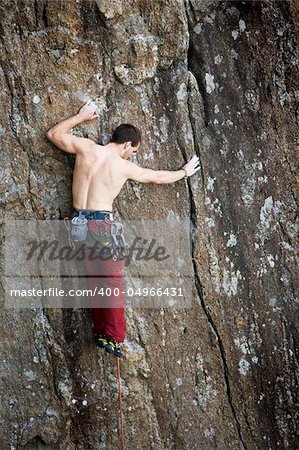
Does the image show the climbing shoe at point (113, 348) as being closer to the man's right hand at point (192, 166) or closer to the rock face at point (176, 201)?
Result: the rock face at point (176, 201)

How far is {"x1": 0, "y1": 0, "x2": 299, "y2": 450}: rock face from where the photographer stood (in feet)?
20.0

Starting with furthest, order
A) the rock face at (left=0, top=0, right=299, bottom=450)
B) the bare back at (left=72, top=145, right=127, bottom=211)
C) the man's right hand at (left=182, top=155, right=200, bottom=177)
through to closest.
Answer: the man's right hand at (left=182, top=155, right=200, bottom=177) < the rock face at (left=0, top=0, right=299, bottom=450) < the bare back at (left=72, top=145, right=127, bottom=211)

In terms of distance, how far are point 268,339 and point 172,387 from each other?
3.22 ft

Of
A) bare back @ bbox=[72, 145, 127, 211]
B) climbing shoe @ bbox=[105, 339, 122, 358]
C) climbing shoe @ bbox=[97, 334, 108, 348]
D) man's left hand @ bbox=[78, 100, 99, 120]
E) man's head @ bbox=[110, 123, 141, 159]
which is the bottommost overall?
climbing shoe @ bbox=[105, 339, 122, 358]

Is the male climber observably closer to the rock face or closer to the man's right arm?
the man's right arm

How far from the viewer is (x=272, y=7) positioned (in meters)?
6.41

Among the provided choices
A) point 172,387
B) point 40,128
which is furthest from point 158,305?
point 40,128

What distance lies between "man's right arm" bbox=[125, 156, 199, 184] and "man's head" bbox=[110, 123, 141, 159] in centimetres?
12

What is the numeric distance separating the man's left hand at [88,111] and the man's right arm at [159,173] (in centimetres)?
52

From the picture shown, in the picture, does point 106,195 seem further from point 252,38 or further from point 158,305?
point 252,38

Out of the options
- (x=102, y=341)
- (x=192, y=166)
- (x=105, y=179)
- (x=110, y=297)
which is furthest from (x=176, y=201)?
(x=102, y=341)

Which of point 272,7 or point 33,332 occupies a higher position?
point 272,7

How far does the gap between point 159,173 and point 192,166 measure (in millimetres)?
342

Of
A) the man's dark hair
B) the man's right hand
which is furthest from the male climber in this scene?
the man's right hand
